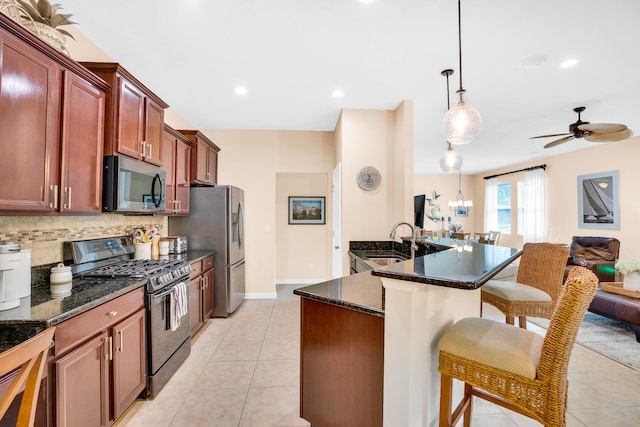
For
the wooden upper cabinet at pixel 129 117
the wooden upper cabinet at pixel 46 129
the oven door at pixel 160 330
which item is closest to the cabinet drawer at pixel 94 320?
the oven door at pixel 160 330

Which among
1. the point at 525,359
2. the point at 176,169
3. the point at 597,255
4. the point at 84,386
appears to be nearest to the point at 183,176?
the point at 176,169

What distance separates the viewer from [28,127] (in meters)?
1.49

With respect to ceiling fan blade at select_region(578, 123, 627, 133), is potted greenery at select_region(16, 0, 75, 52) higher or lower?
higher

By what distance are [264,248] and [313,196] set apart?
5.34 ft

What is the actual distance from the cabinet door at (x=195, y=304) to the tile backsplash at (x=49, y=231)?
3.01 feet

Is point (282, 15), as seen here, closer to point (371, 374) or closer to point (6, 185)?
point (6, 185)

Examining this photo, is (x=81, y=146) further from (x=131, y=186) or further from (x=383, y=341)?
(x=383, y=341)

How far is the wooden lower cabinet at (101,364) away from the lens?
1.36m

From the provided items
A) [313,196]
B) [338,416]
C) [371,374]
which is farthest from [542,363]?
[313,196]

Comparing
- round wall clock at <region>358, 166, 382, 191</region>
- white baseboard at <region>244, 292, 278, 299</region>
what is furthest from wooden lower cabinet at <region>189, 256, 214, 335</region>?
round wall clock at <region>358, 166, 382, 191</region>

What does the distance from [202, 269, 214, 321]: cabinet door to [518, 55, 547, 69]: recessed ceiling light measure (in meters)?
4.04

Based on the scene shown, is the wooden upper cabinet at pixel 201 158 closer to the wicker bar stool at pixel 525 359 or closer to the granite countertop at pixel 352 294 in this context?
the granite countertop at pixel 352 294

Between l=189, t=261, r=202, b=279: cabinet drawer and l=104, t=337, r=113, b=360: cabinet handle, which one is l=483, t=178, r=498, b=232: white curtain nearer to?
l=189, t=261, r=202, b=279: cabinet drawer

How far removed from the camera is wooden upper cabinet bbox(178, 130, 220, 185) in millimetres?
3762
